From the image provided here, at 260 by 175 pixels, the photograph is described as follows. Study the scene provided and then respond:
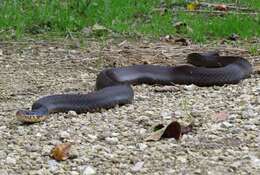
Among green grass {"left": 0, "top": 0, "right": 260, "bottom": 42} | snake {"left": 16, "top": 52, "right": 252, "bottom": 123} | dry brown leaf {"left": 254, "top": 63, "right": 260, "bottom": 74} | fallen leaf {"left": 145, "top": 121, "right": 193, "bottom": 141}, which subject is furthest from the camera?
green grass {"left": 0, "top": 0, "right": 260, "bottom": 42}

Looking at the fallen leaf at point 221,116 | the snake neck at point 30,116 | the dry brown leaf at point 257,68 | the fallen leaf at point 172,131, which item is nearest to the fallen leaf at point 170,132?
the fallen leaf at point 172,131

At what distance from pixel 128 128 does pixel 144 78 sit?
1936 millimetres

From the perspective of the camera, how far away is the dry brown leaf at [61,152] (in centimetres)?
466

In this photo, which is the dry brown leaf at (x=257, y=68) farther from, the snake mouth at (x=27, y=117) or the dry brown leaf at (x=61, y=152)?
the dry brown leaf at (x=61, y=152)

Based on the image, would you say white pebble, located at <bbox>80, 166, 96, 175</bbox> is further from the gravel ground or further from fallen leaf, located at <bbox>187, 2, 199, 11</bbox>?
fallen leaf, located at <bbox>187, 2, 199, 11</bbox>

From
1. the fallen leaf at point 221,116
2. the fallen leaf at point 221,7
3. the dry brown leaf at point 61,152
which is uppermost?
the fallen leaf at point 221,7

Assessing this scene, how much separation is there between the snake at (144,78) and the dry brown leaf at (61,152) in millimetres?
1028

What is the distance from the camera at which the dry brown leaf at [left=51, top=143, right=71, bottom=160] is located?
184 inches

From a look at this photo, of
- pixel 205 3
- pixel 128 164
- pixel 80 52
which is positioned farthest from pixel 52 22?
pixel 128 164

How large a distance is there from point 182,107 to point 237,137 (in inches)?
41.0

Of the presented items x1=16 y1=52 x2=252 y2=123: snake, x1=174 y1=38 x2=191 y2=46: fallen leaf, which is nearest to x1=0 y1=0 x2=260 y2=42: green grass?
x1=174 y1=38 x2=191 y2=46: fallen leaf

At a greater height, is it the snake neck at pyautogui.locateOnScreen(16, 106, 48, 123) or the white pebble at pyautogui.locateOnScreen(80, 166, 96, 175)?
the snake neck at pyautogui.locateOnScreen(16, 106, 48, 123)

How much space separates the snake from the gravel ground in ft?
0.28

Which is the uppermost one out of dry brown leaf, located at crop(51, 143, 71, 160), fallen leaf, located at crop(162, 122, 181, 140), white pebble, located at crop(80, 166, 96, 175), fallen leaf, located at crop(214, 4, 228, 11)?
fallen leaf, located at crop(214, 4, 228, 11)
